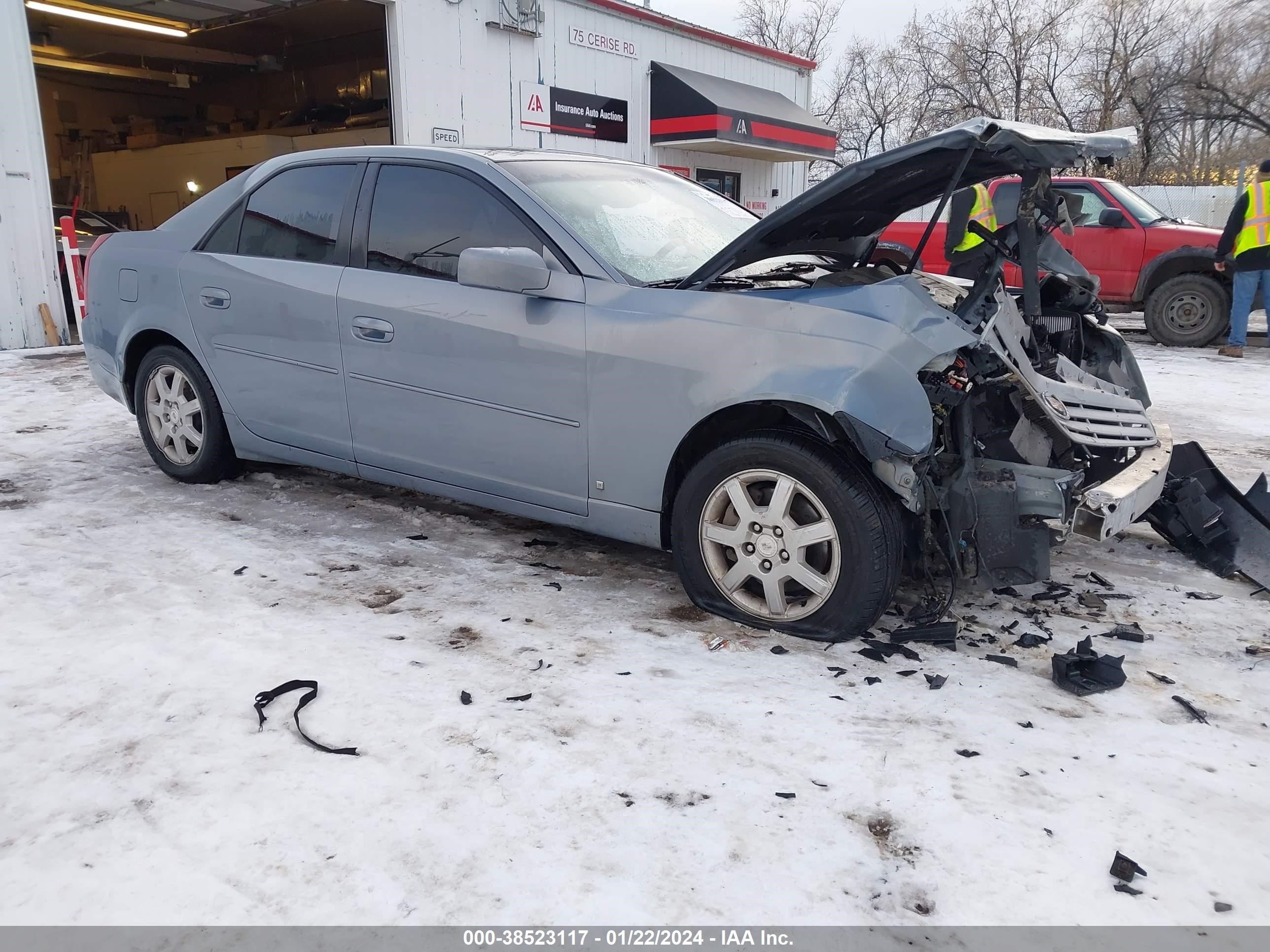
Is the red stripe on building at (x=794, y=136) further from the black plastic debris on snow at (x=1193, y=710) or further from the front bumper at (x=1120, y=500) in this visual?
the black plastic debris on snow at (x=1193, y=710)

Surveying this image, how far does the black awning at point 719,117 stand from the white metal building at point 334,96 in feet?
0.13

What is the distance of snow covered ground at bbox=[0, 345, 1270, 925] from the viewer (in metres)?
1.95

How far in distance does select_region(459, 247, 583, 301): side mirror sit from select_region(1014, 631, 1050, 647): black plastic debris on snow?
1.94 metres

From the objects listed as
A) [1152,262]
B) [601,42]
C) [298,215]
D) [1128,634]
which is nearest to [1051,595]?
[1128,634]

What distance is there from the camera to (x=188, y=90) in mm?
20531

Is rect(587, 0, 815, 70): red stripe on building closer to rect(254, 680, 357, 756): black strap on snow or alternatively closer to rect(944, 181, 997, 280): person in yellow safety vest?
rect(944, 181, 997, 280): person in yellow safety vest

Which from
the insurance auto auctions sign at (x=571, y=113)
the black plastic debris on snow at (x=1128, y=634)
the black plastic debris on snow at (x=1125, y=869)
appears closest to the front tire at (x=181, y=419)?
the black plastic debris on snow at (x=1128, y=634)

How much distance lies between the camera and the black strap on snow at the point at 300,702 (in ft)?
7.98

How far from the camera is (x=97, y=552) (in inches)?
151

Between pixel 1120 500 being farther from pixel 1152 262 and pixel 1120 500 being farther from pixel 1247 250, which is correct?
pixel 1152 262

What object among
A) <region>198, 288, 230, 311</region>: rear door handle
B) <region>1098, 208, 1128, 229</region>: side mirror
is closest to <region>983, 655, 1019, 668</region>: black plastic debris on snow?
<region>198, 288, 230, 311</region>: rear door handle
